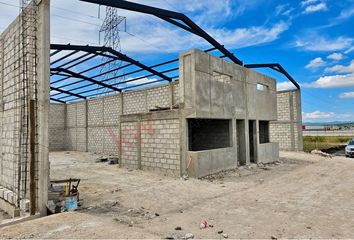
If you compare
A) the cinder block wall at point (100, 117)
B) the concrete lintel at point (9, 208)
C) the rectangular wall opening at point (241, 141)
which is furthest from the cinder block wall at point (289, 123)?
the concrete lintel at point (9, 208)

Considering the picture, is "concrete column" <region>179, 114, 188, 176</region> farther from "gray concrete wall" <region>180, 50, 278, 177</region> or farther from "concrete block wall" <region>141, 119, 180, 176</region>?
"concrete block wall" <region>141, 119, 180, 176</region>

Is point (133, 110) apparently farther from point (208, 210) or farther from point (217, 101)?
point (208, 210)

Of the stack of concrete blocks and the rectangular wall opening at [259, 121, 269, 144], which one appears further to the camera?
the rectangular wall opening at [259, 121, 269, 144]

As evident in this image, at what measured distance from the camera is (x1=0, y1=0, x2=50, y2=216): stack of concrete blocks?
5605 millimetres

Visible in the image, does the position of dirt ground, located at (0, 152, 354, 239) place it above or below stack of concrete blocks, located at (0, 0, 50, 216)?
below

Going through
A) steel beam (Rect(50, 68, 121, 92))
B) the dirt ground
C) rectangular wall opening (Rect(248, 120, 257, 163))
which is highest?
steel beam (Rect(50, 68, 121, 92))

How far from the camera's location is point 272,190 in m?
7.73

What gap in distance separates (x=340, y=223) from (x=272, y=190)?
2934mm

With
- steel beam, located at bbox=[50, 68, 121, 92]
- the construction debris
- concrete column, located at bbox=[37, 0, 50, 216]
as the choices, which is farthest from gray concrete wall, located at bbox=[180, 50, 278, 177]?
steel beam, located at bbox=[50, 68, 121, 92]

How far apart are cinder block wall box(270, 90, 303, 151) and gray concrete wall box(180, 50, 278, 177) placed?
20.8 feet

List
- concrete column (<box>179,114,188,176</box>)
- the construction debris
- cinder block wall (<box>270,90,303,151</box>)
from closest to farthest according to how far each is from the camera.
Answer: the construction debris → concrete column (<box>179,114,188,176</box>) → cinder block wall (<box>270,90,303,151</box>)

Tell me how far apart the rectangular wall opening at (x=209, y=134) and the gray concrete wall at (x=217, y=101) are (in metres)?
0.65

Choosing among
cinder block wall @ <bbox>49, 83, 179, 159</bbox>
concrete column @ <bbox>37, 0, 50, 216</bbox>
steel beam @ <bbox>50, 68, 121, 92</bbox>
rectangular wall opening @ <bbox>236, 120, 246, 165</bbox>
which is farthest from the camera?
cinder block wall @ <bbox>49, 83, 179, 159</bbox>

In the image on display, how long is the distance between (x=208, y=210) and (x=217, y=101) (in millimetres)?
6237
